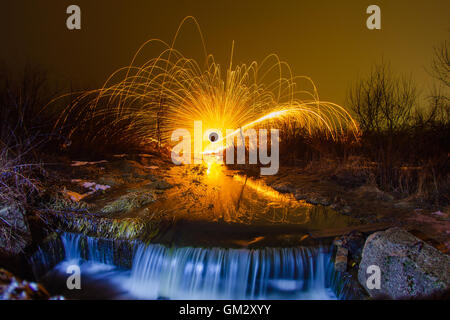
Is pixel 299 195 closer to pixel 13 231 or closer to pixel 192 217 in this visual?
pixel 192 217

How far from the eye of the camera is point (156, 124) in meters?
13.9

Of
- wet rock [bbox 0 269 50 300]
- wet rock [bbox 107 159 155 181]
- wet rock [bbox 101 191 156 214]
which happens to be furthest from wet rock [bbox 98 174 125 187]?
wet rock [bbox 0 269 50 300]

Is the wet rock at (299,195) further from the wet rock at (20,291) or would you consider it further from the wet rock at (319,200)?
the wet rock at (20,291)

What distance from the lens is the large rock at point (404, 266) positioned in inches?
156

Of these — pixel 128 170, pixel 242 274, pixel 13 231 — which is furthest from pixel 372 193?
pixel 13 231

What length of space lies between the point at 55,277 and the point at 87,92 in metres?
8.05

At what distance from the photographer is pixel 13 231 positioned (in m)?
5.49

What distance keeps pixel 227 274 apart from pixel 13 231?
3.85 metres

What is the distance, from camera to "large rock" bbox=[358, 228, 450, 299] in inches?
156

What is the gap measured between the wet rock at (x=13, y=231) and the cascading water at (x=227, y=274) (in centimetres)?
37

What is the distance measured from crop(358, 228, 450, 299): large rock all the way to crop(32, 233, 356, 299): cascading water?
0.77m

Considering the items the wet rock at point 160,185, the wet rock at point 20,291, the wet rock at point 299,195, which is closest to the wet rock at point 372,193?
the wet rock at point 299,195

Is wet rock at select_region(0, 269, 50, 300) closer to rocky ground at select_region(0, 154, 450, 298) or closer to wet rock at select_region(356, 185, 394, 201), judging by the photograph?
rocky ground at select_region(0, 154, 450, 298)
